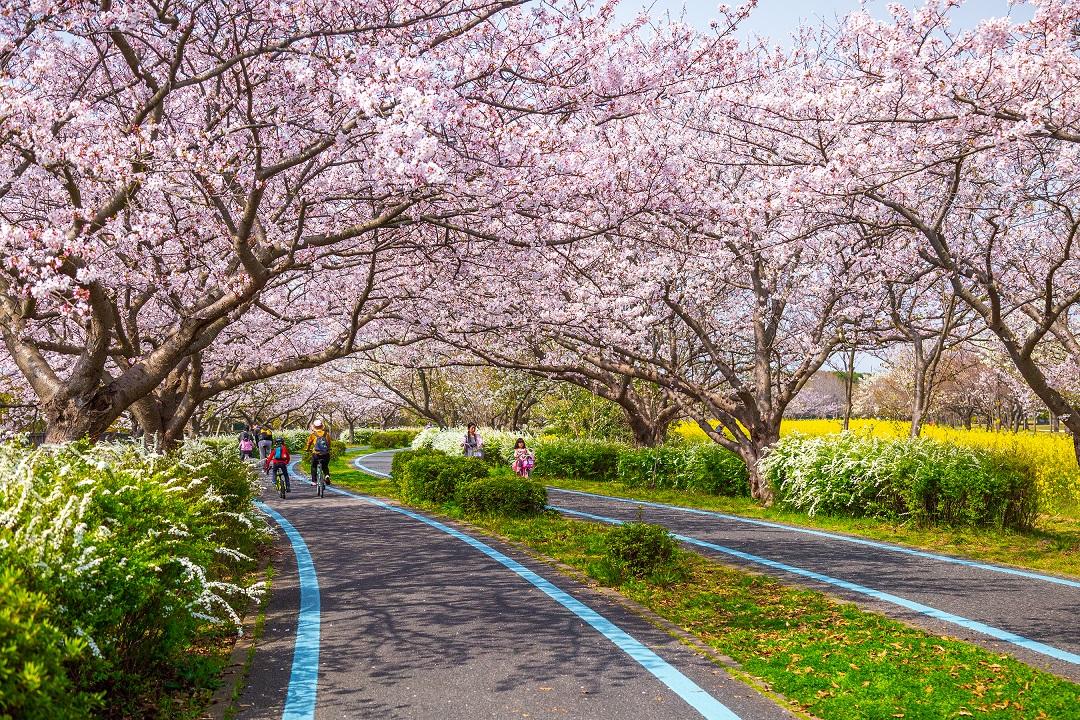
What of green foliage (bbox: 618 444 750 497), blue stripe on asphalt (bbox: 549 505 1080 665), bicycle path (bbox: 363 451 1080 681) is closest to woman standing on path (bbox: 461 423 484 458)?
green foliage (bbox: 618 444 750 497)

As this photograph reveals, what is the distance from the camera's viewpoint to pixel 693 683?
5.27m

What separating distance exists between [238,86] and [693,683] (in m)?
8.16

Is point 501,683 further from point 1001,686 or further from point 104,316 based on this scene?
point 104,316

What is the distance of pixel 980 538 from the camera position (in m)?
11.9

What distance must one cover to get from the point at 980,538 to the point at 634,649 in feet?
27.1

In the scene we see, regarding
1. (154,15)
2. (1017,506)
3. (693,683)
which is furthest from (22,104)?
(1017,506)

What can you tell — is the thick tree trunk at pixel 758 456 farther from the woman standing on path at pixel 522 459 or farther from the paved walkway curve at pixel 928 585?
the woman standing on path at pixel 522 459

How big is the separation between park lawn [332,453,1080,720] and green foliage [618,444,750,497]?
10.3 metres

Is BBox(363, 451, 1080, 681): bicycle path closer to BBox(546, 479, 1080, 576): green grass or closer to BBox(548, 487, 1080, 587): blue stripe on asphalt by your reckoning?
BBox(548, 487, 1080, 587): blue stripe on asphalt

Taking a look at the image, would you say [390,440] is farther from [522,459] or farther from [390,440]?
[522,459]

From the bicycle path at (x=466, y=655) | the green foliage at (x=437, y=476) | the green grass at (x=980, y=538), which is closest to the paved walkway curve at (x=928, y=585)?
the green grass at (x=980, y=538)

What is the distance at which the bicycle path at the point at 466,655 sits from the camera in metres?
4.83

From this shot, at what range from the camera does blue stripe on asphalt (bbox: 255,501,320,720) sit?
4.85 m

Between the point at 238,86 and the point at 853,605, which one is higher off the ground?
the point at 238,86
